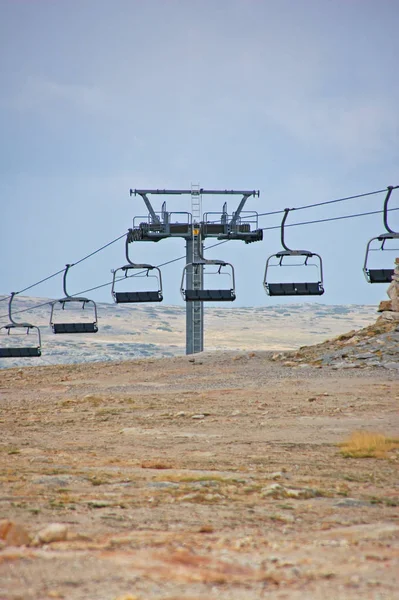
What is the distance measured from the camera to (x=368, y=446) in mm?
14172

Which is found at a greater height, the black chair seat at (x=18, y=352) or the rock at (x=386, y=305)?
the rock at (x=386, y=305)

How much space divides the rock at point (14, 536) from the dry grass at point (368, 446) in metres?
7.96

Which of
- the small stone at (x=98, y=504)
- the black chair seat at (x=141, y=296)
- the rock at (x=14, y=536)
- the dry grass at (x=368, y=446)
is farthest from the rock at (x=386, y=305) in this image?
the rock at (x=14, y=536)

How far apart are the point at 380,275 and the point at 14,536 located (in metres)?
20.5

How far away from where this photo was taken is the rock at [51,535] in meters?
6.47

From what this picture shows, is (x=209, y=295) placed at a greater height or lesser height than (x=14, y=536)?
greater

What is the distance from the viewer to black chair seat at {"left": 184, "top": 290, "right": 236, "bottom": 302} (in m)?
30.1

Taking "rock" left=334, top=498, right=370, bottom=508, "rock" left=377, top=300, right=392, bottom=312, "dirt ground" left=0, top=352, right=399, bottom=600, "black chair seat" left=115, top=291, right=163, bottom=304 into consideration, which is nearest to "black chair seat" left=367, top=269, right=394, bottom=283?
"dirt ground" left=0, top=352, right=399, bottom=600

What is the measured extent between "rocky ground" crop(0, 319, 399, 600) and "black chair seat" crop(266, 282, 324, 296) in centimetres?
312

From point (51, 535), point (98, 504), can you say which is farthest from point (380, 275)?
point (51, 535)

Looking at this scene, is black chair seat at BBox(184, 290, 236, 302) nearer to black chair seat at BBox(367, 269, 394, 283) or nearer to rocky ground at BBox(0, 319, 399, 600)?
rocky ground at BBox(0, 319, 399, 600)

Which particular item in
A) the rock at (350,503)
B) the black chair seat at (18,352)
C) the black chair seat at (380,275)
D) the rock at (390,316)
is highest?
the black chair seat at (380,275)

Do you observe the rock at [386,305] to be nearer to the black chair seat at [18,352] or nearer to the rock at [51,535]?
the black chair seat at [18,352]

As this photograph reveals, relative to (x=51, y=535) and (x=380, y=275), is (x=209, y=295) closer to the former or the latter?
(x=380, y=275)
